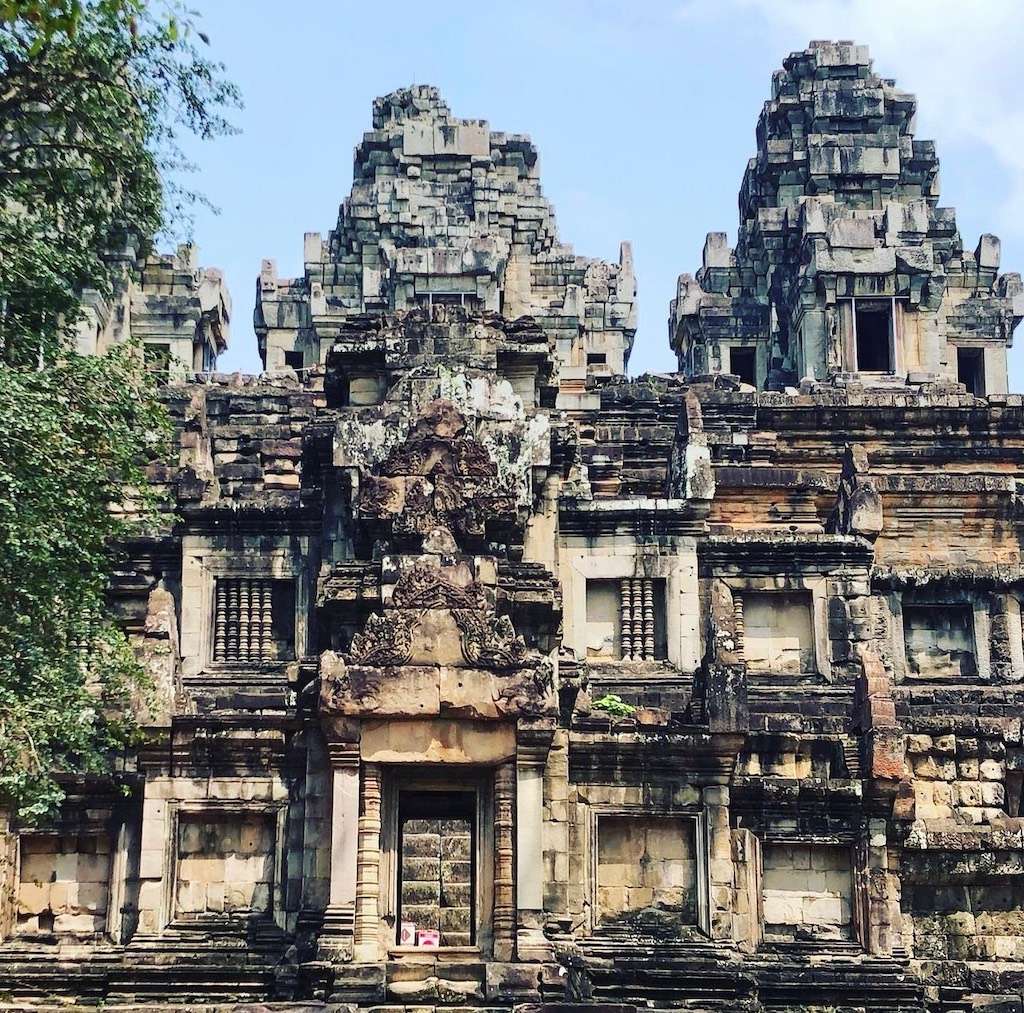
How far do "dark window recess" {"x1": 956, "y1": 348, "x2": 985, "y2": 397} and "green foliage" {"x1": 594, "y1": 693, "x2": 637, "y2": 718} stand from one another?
25.8 meters

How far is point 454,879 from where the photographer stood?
65.5 feet

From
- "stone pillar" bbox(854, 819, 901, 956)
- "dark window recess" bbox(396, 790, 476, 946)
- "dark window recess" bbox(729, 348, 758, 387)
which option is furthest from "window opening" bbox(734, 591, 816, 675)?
"dark window recess" bbox(729, 348, 758, 387)

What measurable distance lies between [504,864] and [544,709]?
157 centimetres

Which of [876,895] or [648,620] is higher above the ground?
[648,620]

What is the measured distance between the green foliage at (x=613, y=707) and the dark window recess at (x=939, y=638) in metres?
5.93

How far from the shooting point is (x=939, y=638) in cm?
2906

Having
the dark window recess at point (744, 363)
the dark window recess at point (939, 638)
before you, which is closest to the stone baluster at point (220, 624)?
the dark window recess at point (939, 638)

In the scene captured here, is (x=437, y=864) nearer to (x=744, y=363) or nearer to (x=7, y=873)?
(x=7, y=873)

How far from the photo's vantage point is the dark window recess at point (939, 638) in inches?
1137

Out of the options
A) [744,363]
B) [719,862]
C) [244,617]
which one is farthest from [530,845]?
[744,363]

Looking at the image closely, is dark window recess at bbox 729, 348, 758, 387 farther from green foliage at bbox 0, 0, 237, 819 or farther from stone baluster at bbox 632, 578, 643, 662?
green foliage at bbox 0, 0, 237, 819

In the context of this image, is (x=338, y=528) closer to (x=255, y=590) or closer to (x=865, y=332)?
(x=255, y=590)

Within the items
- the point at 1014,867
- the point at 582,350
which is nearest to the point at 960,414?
the point at 582,350

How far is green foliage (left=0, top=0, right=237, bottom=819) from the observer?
19.2 meters
